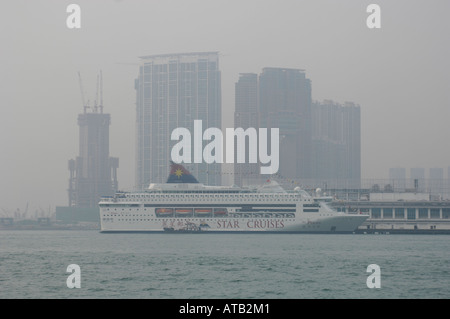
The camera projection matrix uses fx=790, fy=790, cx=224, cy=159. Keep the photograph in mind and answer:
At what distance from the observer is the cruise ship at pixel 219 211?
3506 inches

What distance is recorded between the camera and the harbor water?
33.5 metres

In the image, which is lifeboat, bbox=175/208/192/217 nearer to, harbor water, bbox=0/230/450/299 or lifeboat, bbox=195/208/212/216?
lifeboat, bbox=195/208/212/216

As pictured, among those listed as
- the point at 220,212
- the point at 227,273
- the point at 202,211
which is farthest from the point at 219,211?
the point at 227,273

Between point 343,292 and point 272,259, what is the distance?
51.0 ft

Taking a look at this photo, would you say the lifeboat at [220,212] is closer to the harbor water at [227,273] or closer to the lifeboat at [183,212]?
the lifeboat at [183,212]

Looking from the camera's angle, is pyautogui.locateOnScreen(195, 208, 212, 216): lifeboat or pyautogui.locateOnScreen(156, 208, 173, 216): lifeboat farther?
pyautogui.locateOnScreen(156, 208, 173, 216): lifeboat

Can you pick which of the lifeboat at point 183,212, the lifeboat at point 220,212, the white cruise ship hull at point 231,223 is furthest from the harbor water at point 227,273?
the lifeboat at point 183,212

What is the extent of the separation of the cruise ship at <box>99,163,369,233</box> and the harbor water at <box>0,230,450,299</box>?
29.1 meters

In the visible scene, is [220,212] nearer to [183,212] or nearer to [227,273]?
[183,212]

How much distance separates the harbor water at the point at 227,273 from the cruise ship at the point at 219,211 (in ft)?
95.6

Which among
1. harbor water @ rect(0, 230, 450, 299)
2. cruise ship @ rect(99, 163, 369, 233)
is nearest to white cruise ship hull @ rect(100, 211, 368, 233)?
cruise ship @ rect(99, 163, 369, 233)

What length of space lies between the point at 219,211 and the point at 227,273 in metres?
51.1

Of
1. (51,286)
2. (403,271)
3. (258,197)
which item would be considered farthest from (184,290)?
(258,197)
